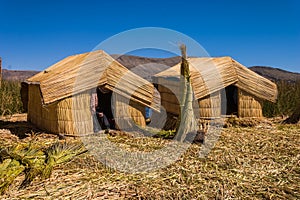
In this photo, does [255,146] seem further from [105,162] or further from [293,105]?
[293,105]

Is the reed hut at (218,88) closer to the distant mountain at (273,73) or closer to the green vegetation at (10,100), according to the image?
the green vegetation at (10,100)

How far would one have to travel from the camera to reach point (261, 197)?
338 centimetres

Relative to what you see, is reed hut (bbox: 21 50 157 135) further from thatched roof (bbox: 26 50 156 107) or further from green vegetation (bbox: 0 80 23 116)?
green vegetation (bbox: 0 80 23 116)

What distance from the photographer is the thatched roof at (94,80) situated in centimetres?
607

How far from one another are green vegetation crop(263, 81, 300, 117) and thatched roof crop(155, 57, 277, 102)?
1.13 meters

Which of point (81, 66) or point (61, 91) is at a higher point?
point (81, 66)

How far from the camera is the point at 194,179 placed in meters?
3.78

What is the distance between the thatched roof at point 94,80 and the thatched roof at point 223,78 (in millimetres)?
1296

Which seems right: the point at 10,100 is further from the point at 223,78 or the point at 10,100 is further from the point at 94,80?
the point at 223,78

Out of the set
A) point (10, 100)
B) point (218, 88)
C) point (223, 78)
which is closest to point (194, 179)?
point (218, 88)

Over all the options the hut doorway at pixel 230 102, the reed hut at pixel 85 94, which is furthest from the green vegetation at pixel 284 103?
the reed hut at pixel 85 94

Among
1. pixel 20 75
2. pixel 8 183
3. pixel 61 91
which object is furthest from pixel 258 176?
pixel 20 75

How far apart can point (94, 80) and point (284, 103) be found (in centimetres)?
607

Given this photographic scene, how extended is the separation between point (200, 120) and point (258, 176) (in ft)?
11.7
